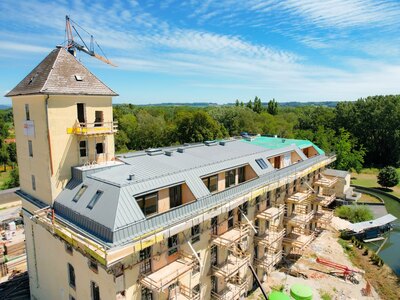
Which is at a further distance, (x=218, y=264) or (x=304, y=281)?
(x=304, y=281)

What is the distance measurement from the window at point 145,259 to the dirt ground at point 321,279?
15181 millimetres

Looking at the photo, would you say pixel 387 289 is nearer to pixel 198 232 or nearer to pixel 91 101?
pixel 198 232

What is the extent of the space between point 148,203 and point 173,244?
3411 mm

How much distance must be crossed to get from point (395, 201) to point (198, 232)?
182 ft

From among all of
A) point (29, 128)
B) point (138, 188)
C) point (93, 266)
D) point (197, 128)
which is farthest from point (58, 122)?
point (197, 128)

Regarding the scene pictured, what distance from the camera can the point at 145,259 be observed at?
18.6 meters

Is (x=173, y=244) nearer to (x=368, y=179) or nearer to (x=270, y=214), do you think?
(x=270, y=214)

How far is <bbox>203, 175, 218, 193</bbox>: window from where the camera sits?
83.1 feet

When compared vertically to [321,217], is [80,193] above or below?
above

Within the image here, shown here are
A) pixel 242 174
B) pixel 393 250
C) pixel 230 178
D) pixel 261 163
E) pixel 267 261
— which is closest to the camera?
pixel 230 178

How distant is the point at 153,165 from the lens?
24094mm

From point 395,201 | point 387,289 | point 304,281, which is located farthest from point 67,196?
point 395,201

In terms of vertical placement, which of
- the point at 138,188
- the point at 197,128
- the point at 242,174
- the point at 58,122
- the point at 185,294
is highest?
the point at 58,122

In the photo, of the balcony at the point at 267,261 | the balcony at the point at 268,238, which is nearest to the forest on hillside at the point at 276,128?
the balcony at the point at 268,238
